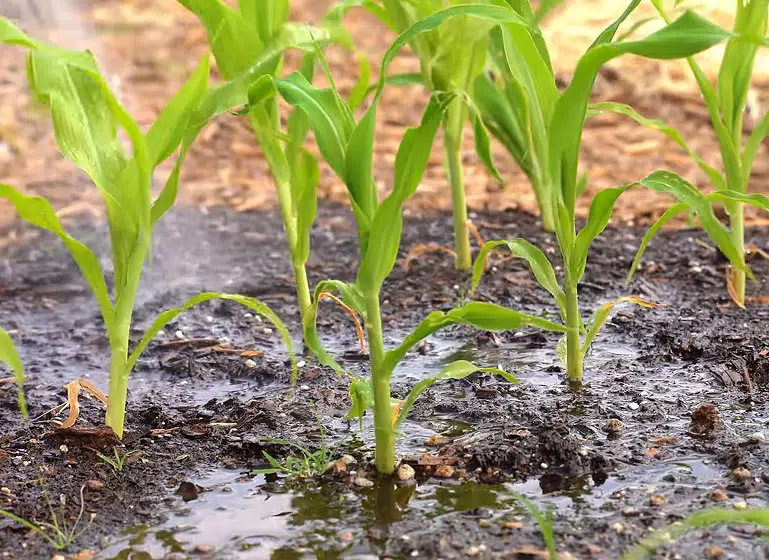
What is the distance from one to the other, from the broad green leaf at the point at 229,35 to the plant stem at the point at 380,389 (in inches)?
31.7

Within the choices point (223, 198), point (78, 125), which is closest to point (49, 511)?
point (78, 125)

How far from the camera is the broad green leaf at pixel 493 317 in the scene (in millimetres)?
1768

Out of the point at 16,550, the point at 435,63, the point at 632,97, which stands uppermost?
the point at 632,97

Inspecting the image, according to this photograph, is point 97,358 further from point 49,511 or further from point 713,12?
point 713,12

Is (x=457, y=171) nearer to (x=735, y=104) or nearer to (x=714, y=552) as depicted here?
(x=735, y=104)

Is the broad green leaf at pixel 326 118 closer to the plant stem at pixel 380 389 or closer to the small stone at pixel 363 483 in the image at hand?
the plant stem at pixel 380 389

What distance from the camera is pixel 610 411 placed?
2.15 meters

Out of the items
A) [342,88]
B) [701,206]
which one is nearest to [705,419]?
[701,206]

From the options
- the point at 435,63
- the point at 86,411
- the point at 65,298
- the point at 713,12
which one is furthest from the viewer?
the point at 713,12

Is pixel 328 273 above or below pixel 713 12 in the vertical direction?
below

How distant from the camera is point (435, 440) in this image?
207 centimetres

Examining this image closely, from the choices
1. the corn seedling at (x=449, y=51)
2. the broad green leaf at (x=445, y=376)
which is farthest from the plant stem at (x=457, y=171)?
the broad green leaf at (x=445, y=376)

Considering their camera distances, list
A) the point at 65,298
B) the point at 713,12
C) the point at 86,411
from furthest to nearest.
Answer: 1. the point at 713,12
2. the point at 65,298
3. the point at 86,411

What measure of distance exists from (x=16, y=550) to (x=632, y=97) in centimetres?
Result: 355
